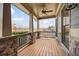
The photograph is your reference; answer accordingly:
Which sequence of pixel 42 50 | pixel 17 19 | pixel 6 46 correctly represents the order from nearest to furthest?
pixel 6 46 → pixel 17 19 → pixel 42 50

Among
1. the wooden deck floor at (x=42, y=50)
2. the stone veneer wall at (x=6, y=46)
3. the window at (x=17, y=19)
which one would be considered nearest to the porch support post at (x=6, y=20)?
the stone veneer wall at (x=6, y=46)

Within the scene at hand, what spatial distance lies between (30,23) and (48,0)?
14.9 ft

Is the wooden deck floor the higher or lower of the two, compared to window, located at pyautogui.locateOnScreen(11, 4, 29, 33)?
lower

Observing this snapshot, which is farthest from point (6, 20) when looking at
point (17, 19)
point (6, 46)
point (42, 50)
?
point (42, 50)

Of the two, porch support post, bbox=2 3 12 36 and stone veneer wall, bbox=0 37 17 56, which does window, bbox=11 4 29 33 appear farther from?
stone veneer wall, bbox=0 37 17 56

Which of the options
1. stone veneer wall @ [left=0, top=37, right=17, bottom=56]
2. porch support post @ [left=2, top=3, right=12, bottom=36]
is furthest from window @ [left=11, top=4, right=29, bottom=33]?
stone veneer wall @ [left=0, top=37, right=17, bottom=56]

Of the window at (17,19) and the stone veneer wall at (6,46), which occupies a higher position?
the window at (17,19)

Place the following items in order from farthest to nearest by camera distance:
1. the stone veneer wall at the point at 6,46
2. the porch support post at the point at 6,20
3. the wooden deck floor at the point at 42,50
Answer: the wooden deck floor at the point at 42,50 → the porch support post at the point at 6,20 → the stone veneer wall at the point at 6,46

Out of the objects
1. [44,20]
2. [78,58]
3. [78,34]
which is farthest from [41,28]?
[78,58]

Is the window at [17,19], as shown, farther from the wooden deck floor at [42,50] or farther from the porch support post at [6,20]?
the wooden deck floor at [42,50]

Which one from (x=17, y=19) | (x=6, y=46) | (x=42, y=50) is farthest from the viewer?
(x=42, y=50)

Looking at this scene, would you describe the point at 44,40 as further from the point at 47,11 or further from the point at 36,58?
the point at 36,58

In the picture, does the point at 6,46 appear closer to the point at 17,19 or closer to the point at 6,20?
the point at 6,20

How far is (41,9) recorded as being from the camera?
699 cm
